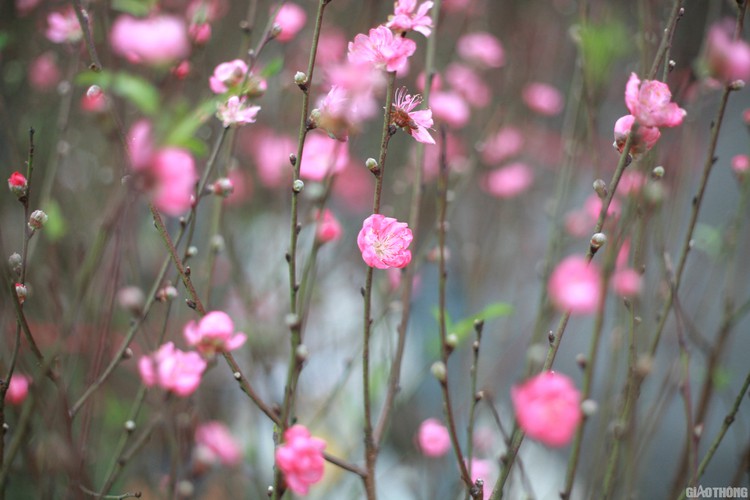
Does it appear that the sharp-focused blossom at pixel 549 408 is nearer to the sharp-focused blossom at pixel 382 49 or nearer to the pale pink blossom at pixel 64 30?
the sharp-focused blossom at pixel 382 49

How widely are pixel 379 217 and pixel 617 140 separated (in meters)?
0.31

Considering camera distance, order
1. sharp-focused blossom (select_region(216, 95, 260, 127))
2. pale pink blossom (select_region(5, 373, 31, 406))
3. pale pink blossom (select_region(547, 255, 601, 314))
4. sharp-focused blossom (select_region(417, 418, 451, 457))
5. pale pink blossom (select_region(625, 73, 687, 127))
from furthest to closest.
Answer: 1. sharp-focused blossom (select_region(417, 418, 451, 457))
2. pale pink blossom (select_region(5, 373, 31, 406))
3. sharp-focused blossom (select_region(216, 95, 260, 127))
4. pale pink blossom (select_region(625, 73, 687, 127))
5. pale pink blossom (select_region(547, 255, 601, 314))

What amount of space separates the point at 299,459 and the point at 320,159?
0.69 m

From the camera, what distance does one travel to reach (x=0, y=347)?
48.2 inches

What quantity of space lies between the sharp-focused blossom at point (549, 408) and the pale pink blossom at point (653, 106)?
0.30m

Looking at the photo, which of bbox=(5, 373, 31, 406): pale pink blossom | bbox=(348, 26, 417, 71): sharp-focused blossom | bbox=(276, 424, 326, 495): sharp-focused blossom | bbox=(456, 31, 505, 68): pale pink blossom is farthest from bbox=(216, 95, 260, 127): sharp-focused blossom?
bbox=(456, 31, 505, 68): pale pink blossom

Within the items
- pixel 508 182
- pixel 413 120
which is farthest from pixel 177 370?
pixel 508 182

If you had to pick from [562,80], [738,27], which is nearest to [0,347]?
[738,27]

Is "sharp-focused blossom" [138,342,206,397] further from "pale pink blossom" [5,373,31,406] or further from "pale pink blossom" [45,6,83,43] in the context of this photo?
"pale pink blossom" [45,6,83,43]

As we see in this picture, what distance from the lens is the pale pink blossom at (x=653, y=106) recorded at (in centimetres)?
64

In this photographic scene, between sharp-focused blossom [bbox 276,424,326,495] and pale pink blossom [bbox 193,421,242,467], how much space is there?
0.57 meters

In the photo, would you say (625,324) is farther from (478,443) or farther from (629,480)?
(478,443)

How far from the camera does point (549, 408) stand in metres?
0.55

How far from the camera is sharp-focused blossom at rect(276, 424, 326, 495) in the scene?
658mm
